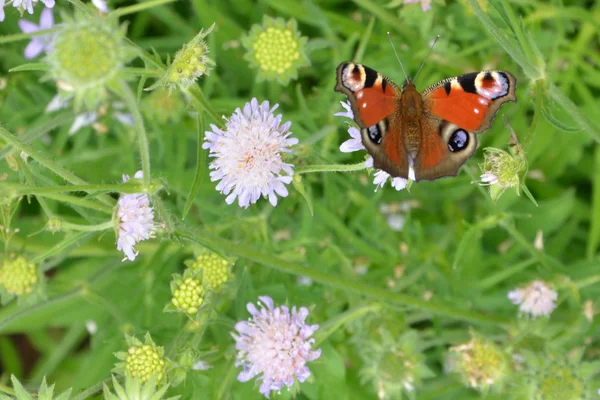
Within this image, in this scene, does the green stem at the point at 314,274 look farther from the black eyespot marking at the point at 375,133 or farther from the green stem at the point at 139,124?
the black eyespot marking at the point at 375,133

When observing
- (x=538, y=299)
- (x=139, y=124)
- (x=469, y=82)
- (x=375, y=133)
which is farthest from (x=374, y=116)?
(x=538, y=299)

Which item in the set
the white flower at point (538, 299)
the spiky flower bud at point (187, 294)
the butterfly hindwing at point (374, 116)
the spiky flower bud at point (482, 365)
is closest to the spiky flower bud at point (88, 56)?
the butterfly hindwing at point (374, 116)

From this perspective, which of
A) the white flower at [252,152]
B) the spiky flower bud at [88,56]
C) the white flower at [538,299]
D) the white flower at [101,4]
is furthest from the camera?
the white flower at [538,299]

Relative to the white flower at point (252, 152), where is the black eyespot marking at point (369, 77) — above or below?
above

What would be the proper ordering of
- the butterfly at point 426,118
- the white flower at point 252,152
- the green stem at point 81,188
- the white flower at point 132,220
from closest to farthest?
the green stem at point 81,188, the butterfly at point 426,118, the white flower at point 132,220, the white flower at point 252,152

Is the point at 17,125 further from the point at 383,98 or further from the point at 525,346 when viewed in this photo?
the point at 525,346

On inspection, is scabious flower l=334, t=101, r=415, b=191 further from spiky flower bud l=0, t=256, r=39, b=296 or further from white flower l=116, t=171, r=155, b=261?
spiky flower bud l=0, t=256, r=39, b=296

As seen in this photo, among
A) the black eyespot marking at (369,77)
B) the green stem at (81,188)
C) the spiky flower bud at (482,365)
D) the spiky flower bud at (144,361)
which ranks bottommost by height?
the spiky flower bud at (482,365)
